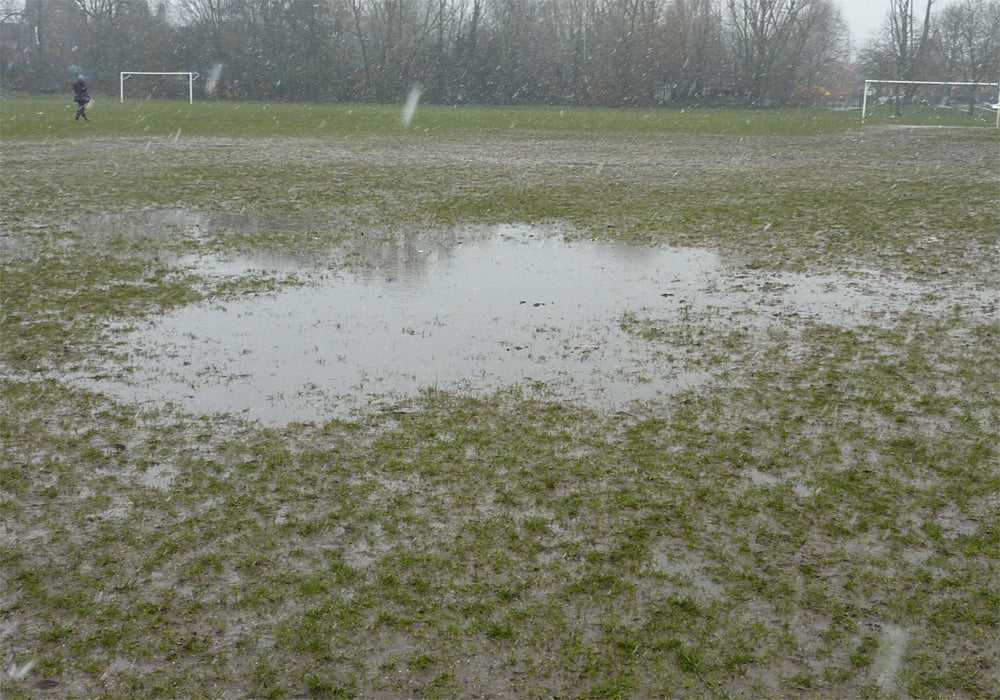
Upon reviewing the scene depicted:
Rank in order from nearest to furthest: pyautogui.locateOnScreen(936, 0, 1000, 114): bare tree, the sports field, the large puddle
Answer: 1. the sports field
2. the large puddle
3. pyautogui.locateOnScreen(936, 0, 1000, 114): bare tree

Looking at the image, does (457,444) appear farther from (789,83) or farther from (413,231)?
(789,83)

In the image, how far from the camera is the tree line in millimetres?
50250

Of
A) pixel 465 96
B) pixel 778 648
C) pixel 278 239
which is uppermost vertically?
pixel 465 96

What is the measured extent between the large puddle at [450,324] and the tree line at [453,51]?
41.2 metres

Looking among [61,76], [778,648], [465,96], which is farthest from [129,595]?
[61,76]

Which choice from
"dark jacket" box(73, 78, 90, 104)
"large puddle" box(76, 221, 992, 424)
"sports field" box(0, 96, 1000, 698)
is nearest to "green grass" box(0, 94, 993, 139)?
"dark jacket" box(73, 78, 90, 104)

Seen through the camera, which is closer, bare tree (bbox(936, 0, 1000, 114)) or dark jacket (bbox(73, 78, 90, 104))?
dark jacket (bbox(73, 78, 90, 104))

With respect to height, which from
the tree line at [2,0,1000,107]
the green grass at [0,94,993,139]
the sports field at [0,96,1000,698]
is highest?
the tree line at [2,0,1000,107]

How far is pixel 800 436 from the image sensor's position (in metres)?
5.43

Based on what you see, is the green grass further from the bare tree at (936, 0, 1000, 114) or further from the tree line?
the bare tree at (936, 0, 1000, 114)

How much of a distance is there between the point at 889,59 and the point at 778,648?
5958cm

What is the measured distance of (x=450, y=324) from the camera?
7.75 metres

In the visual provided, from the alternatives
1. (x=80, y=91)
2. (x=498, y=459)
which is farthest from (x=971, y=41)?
(x=498, y=459)

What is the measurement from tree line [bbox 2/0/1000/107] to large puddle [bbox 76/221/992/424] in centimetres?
4117
